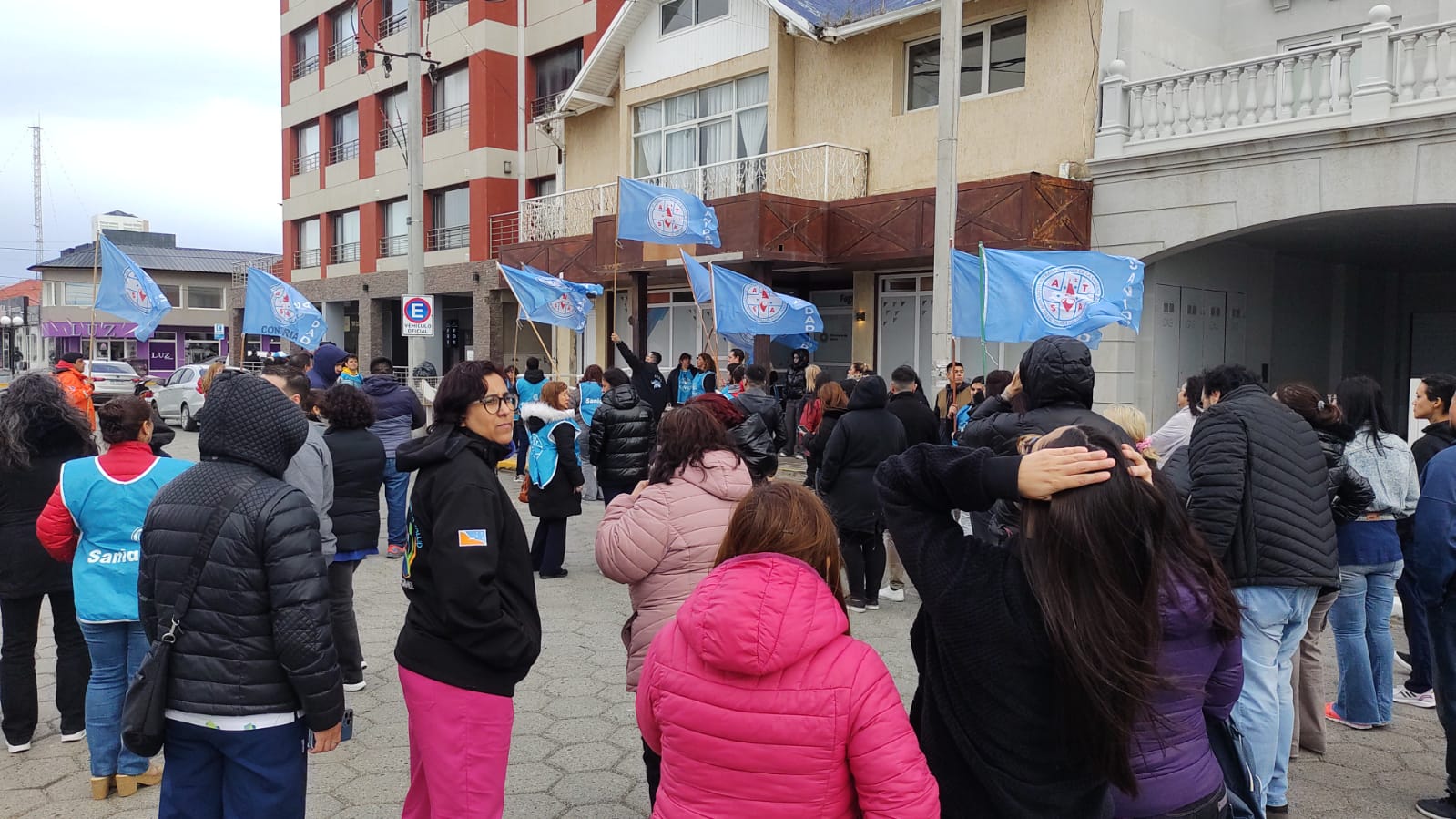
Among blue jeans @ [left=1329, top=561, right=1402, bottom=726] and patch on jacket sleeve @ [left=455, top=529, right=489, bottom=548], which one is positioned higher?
patch on jacket sleeve @ [left=455, top=529, right=489, bottom=548]

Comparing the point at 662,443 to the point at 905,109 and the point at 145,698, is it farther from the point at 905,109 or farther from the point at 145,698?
the point at 905,109

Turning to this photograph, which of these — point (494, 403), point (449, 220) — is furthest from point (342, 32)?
point (494, 403)

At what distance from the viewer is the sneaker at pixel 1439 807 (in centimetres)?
426

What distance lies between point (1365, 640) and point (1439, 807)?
110 centimetres

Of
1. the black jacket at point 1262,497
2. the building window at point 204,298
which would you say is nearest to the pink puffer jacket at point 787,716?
the black jacket at point 1262,497

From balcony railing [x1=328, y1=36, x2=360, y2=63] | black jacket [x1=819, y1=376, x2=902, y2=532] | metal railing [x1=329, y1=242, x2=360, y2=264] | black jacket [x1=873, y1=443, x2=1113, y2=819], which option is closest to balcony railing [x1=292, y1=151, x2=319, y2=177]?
metal railing [x1=329, y1=242, x2=360, y2=264]

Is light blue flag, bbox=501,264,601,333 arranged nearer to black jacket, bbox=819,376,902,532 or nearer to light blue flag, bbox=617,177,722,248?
light blue flag, bbox=617,177,722,248

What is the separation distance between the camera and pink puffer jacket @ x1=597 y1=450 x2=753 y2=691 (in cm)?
360

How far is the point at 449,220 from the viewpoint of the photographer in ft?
89.6

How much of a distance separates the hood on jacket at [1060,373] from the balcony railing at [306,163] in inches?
1287

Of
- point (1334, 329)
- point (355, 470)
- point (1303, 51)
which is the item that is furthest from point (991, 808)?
point (1334, 329)

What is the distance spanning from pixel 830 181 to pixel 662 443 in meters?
13.0

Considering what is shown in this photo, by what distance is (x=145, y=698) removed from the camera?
291cm

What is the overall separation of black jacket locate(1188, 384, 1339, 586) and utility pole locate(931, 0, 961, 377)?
6.85 m
